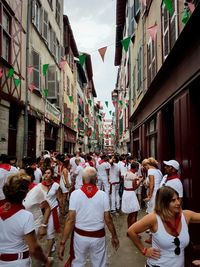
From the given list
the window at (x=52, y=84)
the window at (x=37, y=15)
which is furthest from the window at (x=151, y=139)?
the window at (x=37, y=15)

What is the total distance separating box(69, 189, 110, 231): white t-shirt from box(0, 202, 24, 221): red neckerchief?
109cm

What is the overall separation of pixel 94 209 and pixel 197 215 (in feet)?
4.61

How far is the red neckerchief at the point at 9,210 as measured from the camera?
3.03m

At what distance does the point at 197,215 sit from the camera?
3100 mm

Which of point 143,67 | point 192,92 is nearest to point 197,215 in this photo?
point 192,92

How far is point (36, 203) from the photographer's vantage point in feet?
16.4

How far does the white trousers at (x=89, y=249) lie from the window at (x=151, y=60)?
24.7 feet

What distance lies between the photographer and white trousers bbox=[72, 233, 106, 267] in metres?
3.95

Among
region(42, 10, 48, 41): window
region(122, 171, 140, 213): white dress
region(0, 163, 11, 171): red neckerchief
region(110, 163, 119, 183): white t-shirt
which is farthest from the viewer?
region(42, 10, 48, 41): window

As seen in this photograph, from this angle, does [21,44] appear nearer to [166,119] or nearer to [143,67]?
[143,67]

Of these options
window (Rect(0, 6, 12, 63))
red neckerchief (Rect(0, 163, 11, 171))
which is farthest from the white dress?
window (Rect(0, 6, 12, 63))

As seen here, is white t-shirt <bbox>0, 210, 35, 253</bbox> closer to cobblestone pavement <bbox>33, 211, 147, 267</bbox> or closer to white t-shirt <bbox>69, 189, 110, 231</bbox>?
white t-shirt <bbox>69, 189, 110, 231</bbox>

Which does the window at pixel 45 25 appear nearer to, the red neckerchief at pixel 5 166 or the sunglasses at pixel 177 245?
the red neckerchief at pixel 5 166

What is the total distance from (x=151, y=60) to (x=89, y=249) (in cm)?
851
